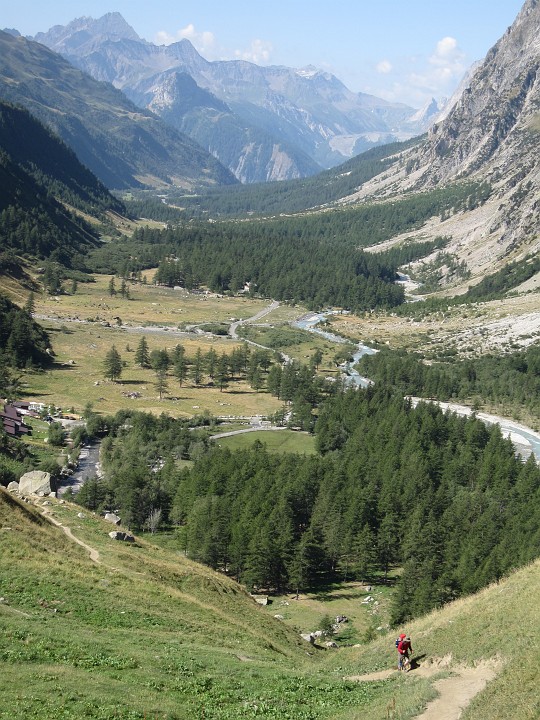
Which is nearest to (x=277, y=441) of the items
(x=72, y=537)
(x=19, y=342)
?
(x=72, y=537)

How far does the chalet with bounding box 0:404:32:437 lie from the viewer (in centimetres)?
10625

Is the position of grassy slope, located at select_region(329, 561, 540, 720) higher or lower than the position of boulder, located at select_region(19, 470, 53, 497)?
higher

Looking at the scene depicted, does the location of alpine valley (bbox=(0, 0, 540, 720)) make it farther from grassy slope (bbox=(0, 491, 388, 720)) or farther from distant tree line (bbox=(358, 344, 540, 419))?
distant tree line (bbox=(358, 344, 540, 419))

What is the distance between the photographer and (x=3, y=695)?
24.4 metres

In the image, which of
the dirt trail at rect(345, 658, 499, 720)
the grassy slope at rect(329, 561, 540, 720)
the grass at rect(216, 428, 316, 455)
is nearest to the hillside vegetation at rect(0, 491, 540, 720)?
the grassy slope at rect(329, 561, 540, 720)

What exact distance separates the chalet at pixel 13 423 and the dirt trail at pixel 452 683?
83446 millimetres

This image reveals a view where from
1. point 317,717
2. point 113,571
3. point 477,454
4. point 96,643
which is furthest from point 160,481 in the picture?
point 317,717

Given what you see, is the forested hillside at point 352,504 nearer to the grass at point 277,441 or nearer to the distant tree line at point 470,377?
the grass at point 277,441

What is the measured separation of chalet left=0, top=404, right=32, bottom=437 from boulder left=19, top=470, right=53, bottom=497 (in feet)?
114

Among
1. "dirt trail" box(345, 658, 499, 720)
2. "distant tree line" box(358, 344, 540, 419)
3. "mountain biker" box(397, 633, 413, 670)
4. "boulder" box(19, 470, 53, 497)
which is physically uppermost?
"distant tree line" box(358, 344, 540, 419)

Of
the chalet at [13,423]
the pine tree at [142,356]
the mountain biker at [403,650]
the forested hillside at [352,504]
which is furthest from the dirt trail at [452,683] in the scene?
the pine tree at [142,356]

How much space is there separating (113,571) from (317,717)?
2549 centimetres

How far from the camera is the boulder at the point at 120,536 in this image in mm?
61525

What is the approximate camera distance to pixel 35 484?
232 feet
